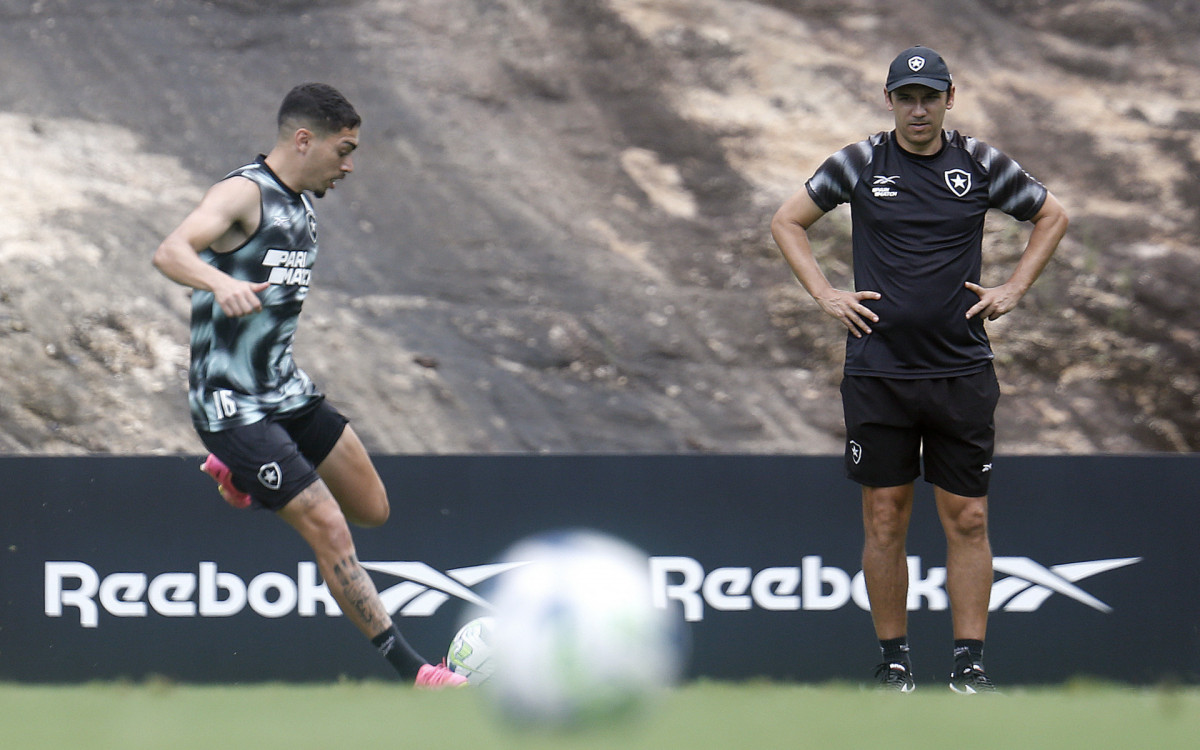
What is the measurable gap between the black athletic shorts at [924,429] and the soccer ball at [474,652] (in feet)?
4.49

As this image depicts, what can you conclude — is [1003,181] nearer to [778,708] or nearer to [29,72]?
[778,708]

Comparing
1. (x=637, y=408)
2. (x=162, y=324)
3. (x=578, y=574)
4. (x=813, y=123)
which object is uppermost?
(x=813, y=123)

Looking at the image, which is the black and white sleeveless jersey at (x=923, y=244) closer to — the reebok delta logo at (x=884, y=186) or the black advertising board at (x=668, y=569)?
the reebok delta logo at (x=884, y=186)

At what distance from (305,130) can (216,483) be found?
1384 mm

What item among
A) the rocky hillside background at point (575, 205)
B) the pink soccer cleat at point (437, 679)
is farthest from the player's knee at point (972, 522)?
the rocky hillside background at point (575, 205)

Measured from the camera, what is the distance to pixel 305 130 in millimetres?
4238

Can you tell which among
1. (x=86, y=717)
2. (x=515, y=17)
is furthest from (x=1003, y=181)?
(x=515, y=17)

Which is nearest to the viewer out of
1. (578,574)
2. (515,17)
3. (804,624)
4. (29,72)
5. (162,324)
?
(578,574)

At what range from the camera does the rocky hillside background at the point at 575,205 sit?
862 centimetres

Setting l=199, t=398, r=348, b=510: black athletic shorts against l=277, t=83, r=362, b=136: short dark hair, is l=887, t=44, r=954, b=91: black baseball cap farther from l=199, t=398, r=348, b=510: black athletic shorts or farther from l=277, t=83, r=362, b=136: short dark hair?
l=199, t=398, r=348, b=510: black athletic shorts

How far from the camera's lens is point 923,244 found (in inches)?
163

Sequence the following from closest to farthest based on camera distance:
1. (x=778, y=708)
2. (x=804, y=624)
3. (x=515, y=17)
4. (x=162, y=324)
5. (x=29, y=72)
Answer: (x=778, y=708) < (x=804, y=624) < (x=162, y=324) < (x=29, y=72) < (x=515, y=17)

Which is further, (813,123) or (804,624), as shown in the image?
(813,123)

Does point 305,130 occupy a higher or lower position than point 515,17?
lower
